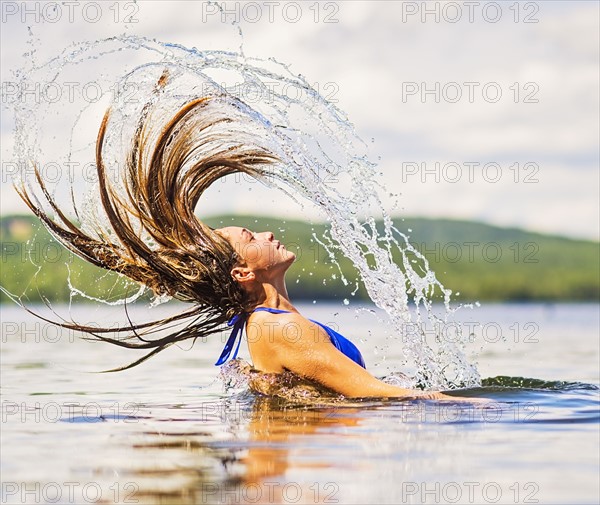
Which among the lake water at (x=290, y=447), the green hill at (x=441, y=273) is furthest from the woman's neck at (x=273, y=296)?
the green hill at (x=441, y=273)

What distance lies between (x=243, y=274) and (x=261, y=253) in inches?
10.6

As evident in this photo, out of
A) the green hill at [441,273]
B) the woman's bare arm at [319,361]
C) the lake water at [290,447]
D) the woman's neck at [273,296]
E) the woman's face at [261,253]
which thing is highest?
the green hill at [441,273]

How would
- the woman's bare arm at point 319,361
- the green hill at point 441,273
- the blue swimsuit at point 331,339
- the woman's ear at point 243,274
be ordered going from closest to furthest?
the woman's bare arm at point 319,361 → the blue swimsuit at point 331,339 → the woman's ear at point 243,274 → the green hill at point 441,273

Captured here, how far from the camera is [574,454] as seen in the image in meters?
7.53

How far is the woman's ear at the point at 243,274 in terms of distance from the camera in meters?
10.4

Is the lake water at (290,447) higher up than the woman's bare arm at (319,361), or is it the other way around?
the woman's bare arm at (319,361)

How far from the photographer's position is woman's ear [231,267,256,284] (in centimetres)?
1035

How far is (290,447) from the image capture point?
7.72 metres

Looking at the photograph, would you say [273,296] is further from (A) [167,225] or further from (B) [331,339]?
(A) [167,225]

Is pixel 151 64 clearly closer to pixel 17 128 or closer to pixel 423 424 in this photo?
pixel 17 128

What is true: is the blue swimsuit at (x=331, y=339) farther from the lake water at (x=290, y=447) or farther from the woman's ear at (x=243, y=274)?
the lake water at (x=290, y=447)

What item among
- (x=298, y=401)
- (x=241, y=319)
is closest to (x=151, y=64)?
(x=241, y=319)

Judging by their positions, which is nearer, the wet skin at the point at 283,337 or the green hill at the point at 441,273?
the wet skin at the point at 283,337

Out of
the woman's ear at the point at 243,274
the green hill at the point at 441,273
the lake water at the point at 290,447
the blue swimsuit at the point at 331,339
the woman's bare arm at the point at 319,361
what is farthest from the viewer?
the green hill at the point at 441,273
